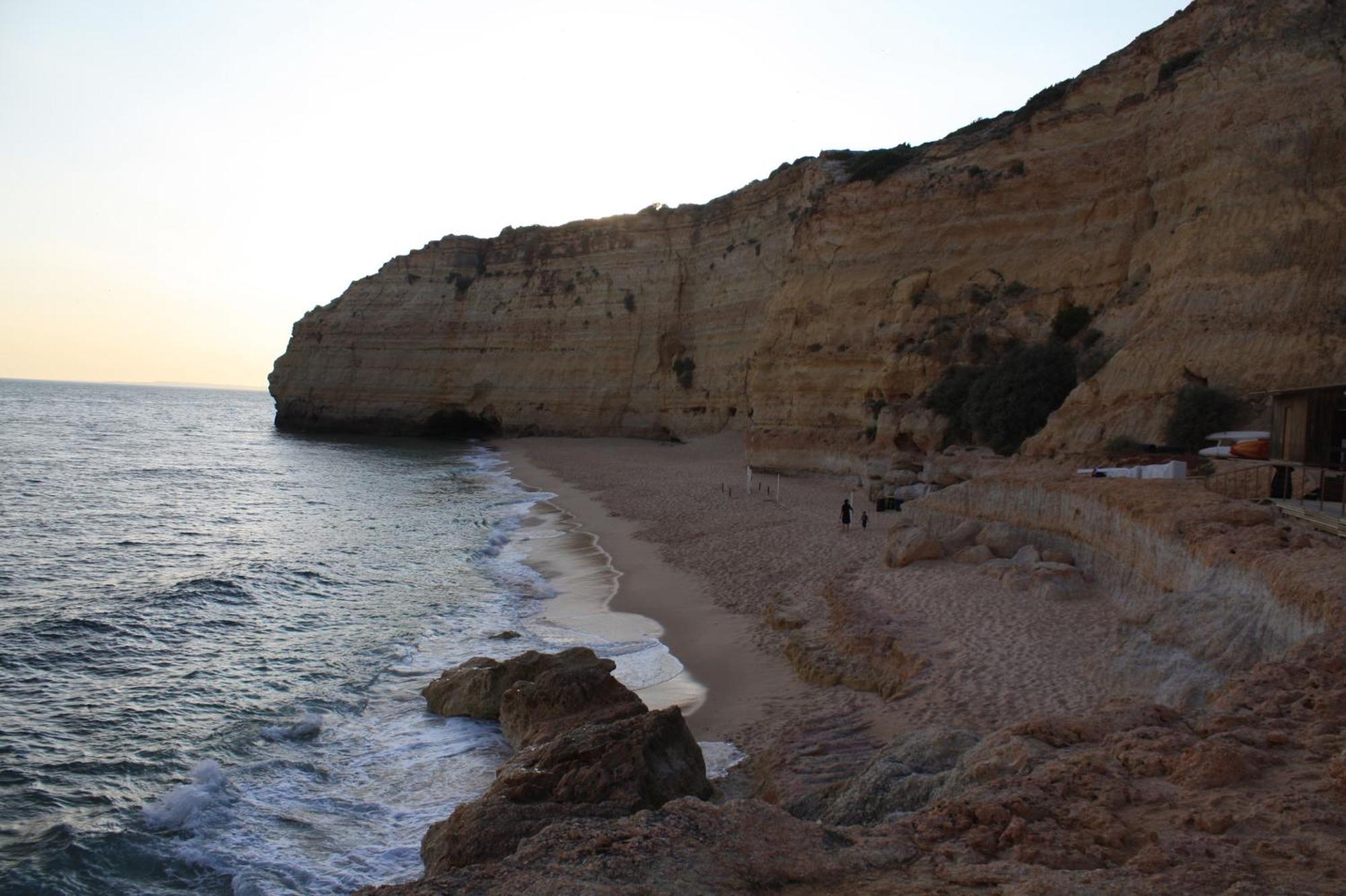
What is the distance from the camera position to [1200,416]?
16203mm

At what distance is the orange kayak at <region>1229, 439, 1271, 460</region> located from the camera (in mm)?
14047

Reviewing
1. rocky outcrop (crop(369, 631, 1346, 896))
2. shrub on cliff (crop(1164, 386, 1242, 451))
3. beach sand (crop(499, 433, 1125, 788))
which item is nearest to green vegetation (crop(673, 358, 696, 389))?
beach sand (crop(499, 433, 1125, 788))

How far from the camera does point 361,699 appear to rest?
10781 mm

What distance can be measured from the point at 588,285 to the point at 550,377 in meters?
6.39

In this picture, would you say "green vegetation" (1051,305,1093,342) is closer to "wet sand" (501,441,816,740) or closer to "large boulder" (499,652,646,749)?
"wet sand" (501,441,816,740)

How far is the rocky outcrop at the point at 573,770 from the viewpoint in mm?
5887

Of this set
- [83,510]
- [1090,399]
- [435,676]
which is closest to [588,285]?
[83,510]

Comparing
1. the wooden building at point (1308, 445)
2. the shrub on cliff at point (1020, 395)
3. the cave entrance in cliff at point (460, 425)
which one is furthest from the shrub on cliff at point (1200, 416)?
the cave entrance in cliff at point (460, 425)

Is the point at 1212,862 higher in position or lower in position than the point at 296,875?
higher

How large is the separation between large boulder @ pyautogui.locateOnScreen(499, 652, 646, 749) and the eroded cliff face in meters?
13.4

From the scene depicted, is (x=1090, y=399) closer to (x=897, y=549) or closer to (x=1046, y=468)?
(x=1046, y=468)

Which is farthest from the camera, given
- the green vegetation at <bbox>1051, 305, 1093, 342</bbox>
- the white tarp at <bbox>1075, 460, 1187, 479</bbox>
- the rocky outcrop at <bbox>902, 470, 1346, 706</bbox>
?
the green vegetation at <bbox>1051, 305, 1093, 342</bbox>

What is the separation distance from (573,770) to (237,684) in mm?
7070

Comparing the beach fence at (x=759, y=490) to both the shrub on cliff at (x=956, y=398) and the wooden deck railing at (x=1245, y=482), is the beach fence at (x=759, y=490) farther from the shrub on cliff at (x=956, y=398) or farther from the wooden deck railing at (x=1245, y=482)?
the wooden deck railing at (x=1245, y=482)
